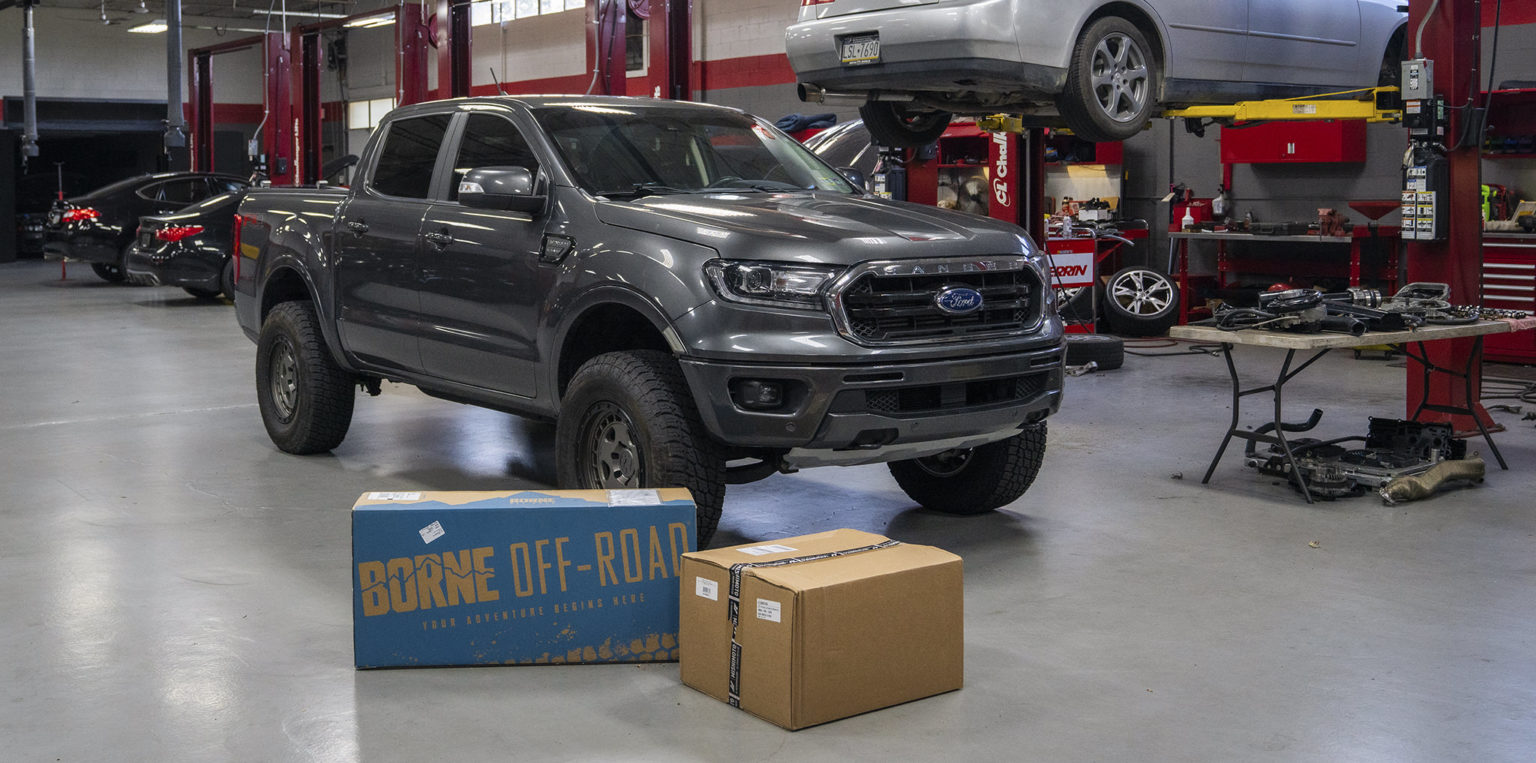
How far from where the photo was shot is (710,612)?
3504 mm

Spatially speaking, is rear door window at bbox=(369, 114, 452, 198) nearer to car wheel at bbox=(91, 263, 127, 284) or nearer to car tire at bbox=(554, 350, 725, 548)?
car tire at bbox=(554, 350, 725, 548)

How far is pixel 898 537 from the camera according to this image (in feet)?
16.9

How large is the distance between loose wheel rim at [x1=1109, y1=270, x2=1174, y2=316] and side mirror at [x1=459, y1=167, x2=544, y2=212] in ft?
27.0

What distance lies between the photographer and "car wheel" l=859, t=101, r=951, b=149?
8047mm

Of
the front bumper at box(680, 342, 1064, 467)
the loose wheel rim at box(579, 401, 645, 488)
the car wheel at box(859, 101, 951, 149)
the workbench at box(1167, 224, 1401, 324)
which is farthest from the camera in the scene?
the workbench at box(1167, 224, 1401, 324)

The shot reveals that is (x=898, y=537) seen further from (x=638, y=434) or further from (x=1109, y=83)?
(x=1109, y=83)

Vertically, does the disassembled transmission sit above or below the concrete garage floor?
above

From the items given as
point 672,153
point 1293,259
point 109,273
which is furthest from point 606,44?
point 109,273

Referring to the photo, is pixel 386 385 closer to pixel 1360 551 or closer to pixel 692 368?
pixel 692 368

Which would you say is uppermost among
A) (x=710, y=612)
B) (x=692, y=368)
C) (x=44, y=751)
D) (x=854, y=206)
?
(x=854, y=206)

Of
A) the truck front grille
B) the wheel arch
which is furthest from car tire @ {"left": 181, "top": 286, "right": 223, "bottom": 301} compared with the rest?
the truck front grille

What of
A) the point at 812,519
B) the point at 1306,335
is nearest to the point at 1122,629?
the point at 812,519

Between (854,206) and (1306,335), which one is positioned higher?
(854,206)

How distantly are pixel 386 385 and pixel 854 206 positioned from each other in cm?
521
